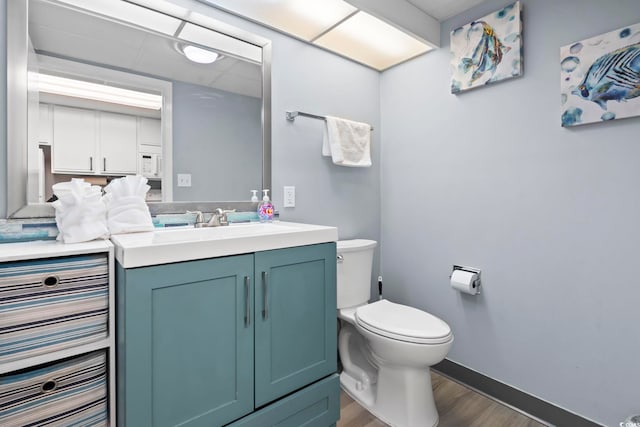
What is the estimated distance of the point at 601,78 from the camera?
1.40 metres

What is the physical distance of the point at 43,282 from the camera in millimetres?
875

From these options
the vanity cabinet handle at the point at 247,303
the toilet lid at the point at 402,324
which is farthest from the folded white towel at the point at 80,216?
the toilet lid at the point at 402,324

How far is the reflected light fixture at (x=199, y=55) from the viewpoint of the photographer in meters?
1.53

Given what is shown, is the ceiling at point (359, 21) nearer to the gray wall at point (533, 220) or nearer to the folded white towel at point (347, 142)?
the gray wall at point (533, 220)

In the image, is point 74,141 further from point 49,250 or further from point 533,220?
point 533,220

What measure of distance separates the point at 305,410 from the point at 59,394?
0.83m

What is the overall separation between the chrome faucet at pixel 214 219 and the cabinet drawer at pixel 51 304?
1.83 ft

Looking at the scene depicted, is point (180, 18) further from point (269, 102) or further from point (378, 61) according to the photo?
point (378, 61)

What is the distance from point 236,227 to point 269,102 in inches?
28.7

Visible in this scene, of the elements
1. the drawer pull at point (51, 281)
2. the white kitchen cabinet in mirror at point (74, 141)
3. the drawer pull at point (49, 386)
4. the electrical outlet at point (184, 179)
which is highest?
the white kitchen cabinet in mirror at point (74, 141)

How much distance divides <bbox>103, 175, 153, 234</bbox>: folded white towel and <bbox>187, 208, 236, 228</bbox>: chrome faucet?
10.3 inches

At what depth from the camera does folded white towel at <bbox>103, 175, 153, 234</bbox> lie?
46.2 inches

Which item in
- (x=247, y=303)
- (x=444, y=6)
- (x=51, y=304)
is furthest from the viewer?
(x=444, y=6)

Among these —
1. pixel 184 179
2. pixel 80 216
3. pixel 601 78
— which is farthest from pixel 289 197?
pixel 601 78
